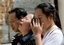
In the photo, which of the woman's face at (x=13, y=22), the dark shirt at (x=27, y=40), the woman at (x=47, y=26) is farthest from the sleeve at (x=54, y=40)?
the woman's face at (x=13, y=22)

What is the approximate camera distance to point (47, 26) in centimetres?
141

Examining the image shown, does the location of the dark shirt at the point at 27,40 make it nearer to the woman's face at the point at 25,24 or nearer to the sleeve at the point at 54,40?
the woman's face at the point at 25,24

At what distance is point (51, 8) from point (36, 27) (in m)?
0.16

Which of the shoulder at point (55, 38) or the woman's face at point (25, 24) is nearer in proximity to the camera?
the shoulder at point (55, 38)

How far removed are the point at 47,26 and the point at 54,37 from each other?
90mm

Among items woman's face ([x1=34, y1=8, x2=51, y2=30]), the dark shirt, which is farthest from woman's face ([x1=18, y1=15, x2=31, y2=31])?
woman's face ([x1=34, y1=8, x2=51, y2=30])

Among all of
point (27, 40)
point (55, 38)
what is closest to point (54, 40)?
point (55, 38)

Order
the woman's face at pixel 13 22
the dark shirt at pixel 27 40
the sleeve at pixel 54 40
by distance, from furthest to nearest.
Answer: the woman's face at pixel 13 22
the dark shirt at pixel 27 40
the sleeve at pixel 54 40

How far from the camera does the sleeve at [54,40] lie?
1.35 m

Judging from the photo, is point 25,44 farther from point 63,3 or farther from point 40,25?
point 63,3

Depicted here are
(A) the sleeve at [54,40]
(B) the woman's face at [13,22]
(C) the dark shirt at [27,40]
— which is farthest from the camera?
(B) the woman's face at [13,22]

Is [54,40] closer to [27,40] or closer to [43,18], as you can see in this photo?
[43,18]

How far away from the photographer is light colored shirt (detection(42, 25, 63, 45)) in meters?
1.35

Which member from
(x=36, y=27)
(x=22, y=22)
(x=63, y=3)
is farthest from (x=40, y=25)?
(x=63, y=3)
